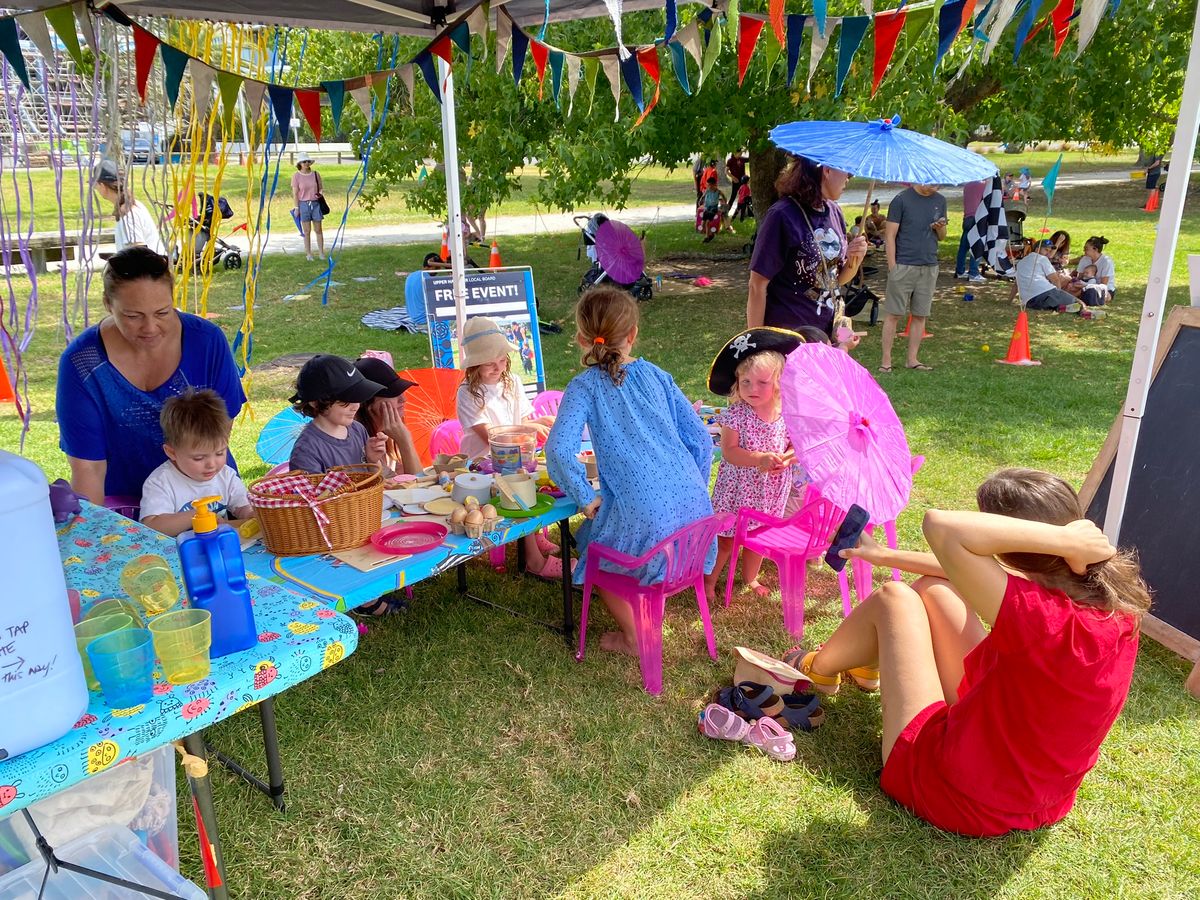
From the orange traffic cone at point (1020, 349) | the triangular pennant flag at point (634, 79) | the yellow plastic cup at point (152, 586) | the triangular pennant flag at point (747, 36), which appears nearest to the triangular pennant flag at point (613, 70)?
the triangular pennant flag at point (634, 79)

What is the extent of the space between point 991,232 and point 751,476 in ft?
32.8

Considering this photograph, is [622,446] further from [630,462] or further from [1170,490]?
[1170,490]

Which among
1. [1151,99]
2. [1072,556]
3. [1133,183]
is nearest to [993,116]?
[1151,99]

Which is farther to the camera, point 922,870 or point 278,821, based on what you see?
point 278,821

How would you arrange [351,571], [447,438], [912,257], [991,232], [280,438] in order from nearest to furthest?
[351,571]
[280,438]
[447,438]
[912,257]
[991,232]

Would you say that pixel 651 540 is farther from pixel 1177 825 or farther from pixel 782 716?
pixel 1177 825

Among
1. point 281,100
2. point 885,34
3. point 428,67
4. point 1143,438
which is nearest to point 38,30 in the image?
point 281,100

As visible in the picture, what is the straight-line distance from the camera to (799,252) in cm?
430

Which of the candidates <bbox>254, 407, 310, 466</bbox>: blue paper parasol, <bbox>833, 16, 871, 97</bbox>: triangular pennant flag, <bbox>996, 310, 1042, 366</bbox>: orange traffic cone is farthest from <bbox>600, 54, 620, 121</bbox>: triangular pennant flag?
<bbox>996, 310, 1042, 366</bbox>: orange traffic cone

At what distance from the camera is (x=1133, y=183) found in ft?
80.3

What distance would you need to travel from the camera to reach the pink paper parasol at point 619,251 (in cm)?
904

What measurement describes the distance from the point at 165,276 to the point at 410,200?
22.8 feet

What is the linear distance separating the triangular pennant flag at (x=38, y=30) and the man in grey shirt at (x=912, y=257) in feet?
20.6

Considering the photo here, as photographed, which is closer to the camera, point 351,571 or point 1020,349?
point 351,571
